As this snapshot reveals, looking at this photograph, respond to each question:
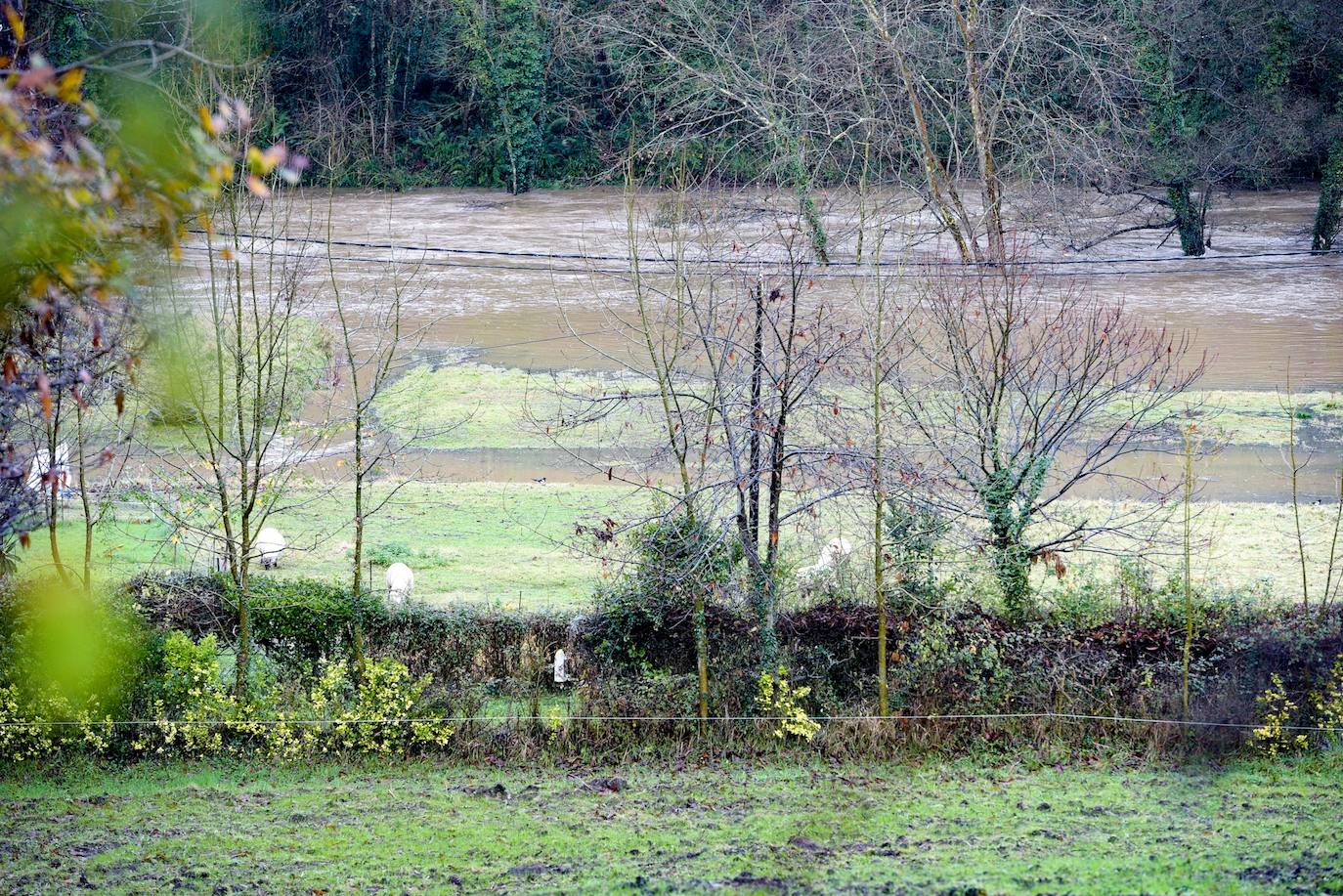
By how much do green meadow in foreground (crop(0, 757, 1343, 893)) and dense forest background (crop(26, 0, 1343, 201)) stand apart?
570 centimetres

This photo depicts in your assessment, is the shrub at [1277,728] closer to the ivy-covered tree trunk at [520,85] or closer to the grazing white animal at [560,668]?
the grazing white animal at [560,668]

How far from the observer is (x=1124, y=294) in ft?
105

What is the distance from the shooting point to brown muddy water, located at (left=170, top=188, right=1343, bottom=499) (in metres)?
23.9

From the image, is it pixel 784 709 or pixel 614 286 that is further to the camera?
pixel 614 286

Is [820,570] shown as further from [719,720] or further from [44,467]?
[44,467]

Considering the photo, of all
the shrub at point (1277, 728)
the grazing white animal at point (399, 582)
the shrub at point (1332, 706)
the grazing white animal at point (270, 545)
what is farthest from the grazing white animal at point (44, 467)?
the shrub at point (1332, 706)

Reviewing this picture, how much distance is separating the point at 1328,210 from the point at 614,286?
60.1 feet

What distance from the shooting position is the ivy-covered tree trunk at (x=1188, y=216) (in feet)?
112

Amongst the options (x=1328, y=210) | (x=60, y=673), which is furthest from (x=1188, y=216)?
(x=60, y=673)

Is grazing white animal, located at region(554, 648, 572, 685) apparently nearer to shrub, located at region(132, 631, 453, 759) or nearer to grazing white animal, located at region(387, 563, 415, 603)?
shrub, located at region(132, 631, 453, 759)

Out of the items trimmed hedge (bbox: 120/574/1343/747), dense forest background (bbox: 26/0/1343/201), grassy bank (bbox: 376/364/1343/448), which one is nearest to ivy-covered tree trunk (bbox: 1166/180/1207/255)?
dense forest background (bbox: 26/0/1343/201)

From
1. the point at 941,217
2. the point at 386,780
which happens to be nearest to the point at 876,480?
the point at 386,780

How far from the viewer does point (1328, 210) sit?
33.7 meters

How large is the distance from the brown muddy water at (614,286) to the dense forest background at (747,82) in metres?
1.87
